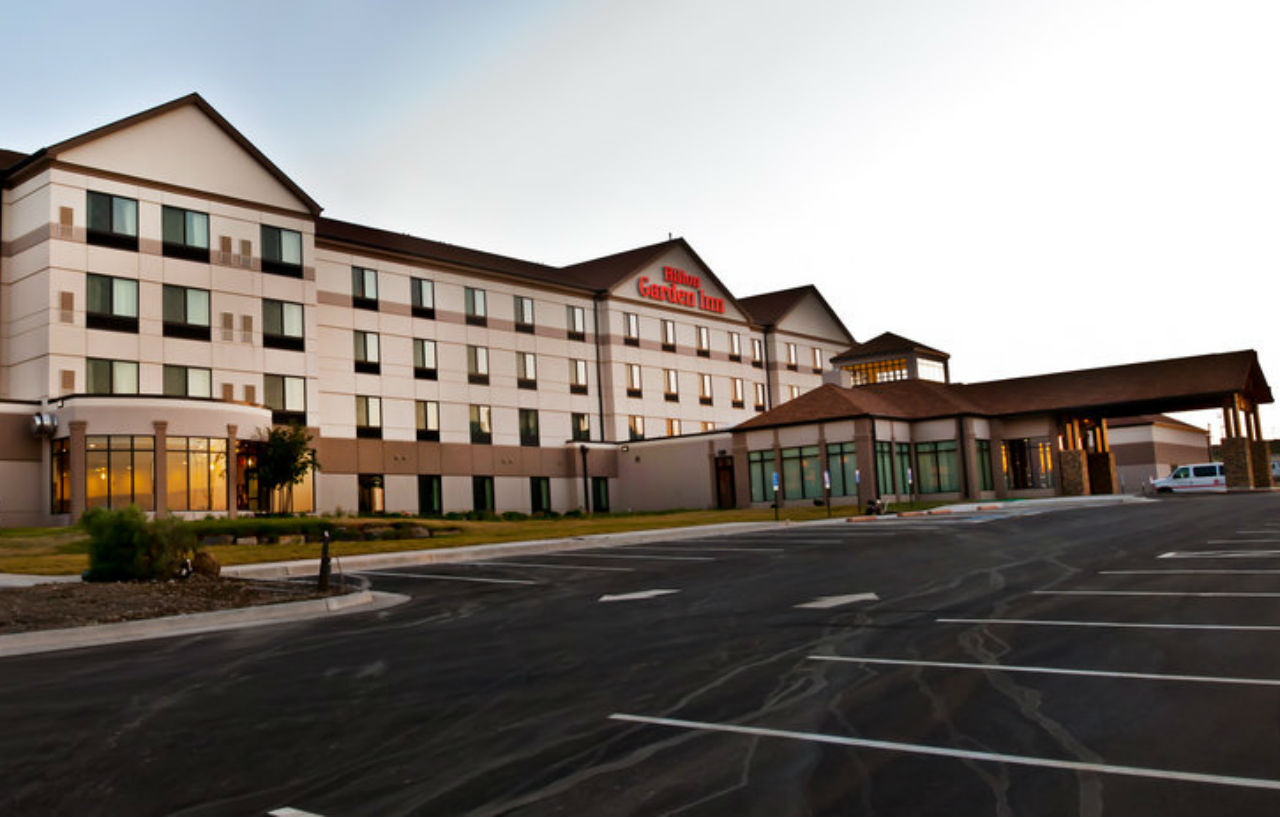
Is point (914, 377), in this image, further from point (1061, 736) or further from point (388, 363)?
point (1061, 736)

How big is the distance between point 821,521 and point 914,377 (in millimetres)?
27720

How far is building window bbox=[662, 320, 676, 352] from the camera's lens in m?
62.8

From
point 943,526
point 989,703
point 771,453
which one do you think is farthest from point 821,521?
point 989,703

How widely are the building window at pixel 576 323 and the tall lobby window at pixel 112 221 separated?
24654mm

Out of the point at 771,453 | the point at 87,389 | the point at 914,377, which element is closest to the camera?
the point at 87,389

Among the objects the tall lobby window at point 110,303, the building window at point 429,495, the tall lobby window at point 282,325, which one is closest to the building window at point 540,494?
the building window at point 429,495

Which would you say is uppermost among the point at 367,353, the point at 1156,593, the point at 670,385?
the point at 367,353

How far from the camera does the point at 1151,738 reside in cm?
589

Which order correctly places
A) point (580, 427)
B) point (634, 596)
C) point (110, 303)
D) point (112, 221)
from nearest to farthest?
point (634, 596) < point (110, 303) < point (112, 221) < point (580, 427)

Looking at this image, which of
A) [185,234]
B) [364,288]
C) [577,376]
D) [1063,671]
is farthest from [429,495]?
[1063,671]

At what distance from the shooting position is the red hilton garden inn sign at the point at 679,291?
61.8 meters

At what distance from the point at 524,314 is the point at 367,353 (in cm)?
1062

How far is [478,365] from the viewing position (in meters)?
52.6

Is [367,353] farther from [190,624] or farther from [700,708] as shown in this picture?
[700,708]
